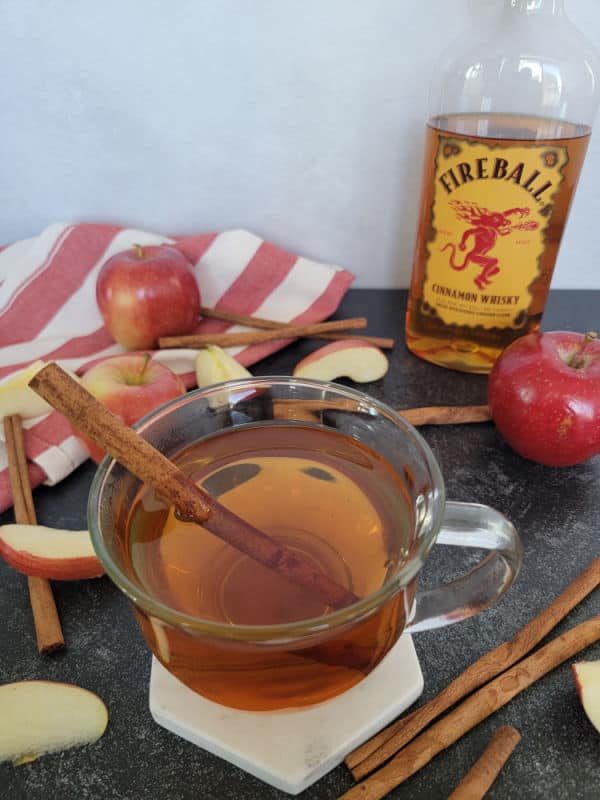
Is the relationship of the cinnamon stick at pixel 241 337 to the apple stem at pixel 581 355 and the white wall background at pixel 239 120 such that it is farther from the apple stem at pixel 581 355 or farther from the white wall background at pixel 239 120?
the apple stem at pixel 581 355

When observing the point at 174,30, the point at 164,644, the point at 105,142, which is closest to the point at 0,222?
the point at 105,142

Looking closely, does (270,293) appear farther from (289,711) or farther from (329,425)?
(289,711)

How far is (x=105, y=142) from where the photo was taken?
853 millimetres

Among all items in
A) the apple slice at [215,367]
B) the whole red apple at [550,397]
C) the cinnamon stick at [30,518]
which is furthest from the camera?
the apple slice at [215,367]

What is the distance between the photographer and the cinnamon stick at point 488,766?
363mm

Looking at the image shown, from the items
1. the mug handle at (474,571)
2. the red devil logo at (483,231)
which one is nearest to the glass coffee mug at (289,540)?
the mug handle at (474,571)

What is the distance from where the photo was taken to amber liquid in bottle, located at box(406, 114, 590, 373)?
2.08ft

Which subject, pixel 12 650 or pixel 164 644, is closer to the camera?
pixel 164 644

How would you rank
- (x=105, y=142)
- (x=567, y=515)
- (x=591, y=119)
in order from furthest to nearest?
(x=105, y=142) → (x=591, y=119) → (x=567, y=515)

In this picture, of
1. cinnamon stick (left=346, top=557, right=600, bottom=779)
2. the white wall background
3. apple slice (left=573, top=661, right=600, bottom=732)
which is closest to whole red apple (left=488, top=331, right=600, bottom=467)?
cinnamon stick (left=346, top=557, right=600, bottom=779)

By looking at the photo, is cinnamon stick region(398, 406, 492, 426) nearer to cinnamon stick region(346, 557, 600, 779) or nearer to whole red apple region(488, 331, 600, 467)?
whole red apple region(488, 331, 600, 467)

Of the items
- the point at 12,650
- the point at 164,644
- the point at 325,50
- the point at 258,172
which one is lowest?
the point at 12,650

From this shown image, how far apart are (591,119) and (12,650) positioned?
772mm

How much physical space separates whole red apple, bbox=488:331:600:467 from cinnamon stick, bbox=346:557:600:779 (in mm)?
122
